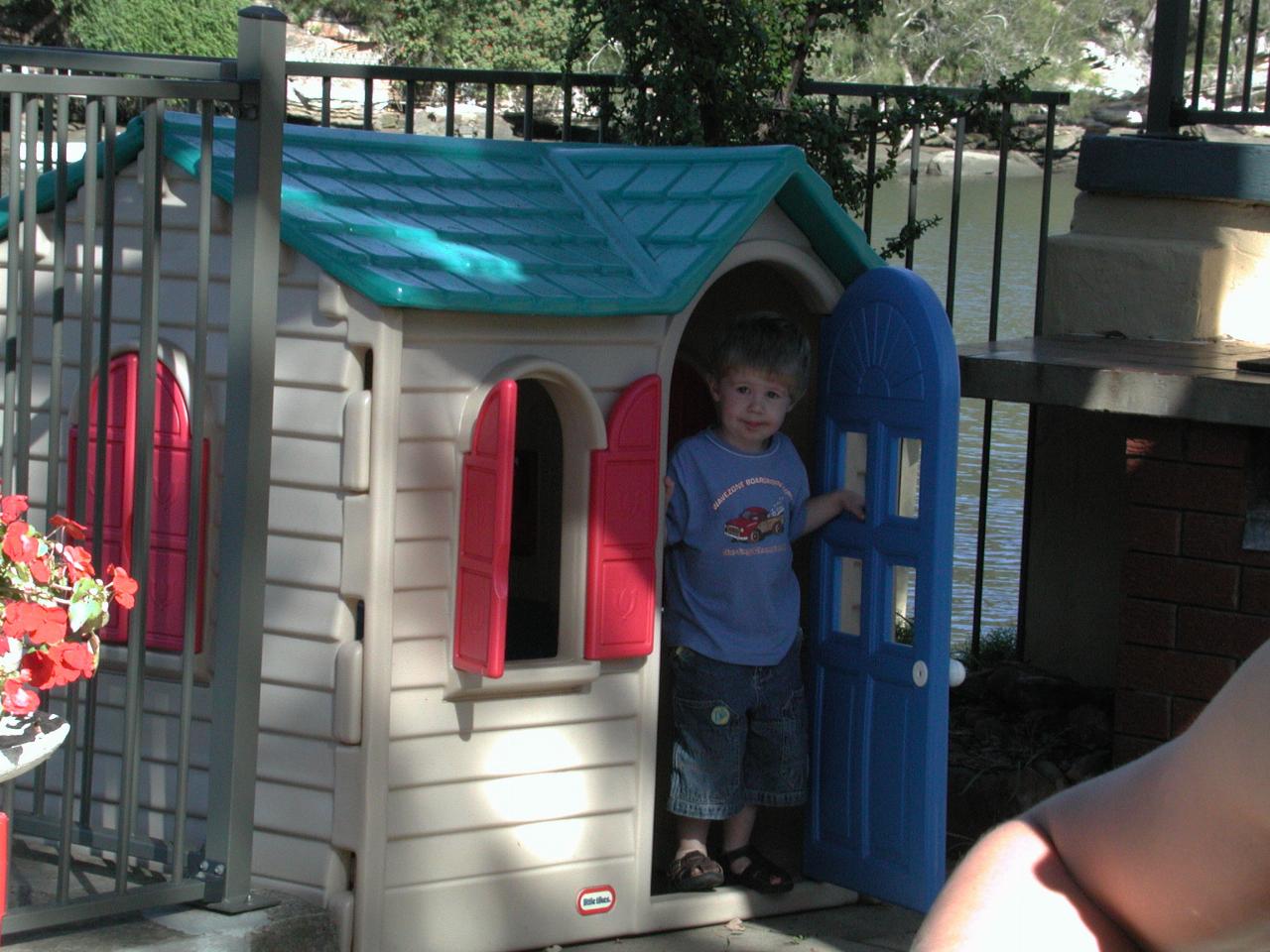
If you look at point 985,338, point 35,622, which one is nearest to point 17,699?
point 35,622

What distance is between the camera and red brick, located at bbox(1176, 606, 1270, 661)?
4449mm

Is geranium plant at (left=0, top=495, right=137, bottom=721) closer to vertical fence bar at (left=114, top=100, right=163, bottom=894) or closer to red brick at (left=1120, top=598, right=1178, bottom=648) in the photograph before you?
vertical fence bar at (left=114, top=100, right=163, bottom=894)

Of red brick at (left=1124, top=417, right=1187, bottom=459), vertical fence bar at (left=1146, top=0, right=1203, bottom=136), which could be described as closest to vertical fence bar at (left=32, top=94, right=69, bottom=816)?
red brick at (left=1124, top=417, right=1187, bottom=459)

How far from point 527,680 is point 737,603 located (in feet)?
2.05

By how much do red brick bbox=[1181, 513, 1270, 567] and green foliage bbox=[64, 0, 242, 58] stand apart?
28041mm

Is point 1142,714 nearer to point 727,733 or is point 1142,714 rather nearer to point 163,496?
point 727,733

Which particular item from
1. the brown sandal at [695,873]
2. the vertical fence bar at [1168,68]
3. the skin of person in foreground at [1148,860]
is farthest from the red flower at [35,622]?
the vertical fence bar at [1168,68]

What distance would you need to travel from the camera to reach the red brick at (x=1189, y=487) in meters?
4.45

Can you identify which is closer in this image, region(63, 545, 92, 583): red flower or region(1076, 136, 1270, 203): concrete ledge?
region(63, 545, 92, 583): red flower

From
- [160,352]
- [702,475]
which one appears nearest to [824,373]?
[702,475]

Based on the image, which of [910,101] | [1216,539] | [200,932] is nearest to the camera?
[200,932]

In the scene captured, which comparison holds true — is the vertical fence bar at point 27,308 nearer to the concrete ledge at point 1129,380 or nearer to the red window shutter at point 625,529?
the red window shutter at point 625,529

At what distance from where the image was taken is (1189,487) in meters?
4.52

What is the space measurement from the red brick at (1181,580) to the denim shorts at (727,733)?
0.99 m
